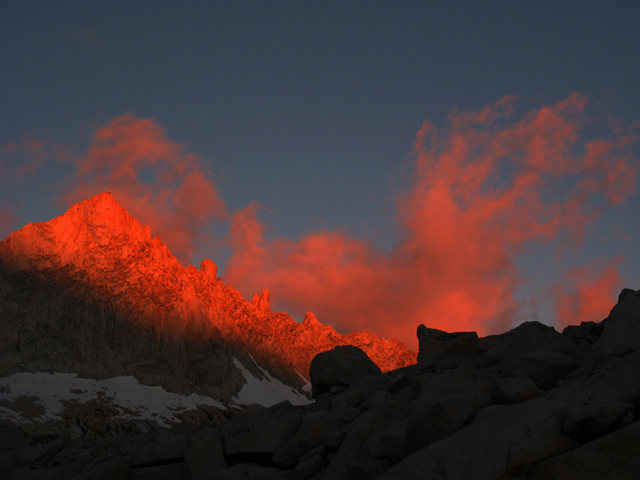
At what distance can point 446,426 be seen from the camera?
10.2 meters

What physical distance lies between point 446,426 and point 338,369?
9471 millimetres

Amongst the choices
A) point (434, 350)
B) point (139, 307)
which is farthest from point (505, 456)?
point (139, 307)

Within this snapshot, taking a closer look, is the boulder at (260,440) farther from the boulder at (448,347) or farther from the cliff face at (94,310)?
the cliff face at (94,310)

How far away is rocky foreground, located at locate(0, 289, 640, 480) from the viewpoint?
8.54 m

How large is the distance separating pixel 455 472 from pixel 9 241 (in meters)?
195

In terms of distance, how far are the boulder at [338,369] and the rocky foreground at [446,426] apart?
0.04 m

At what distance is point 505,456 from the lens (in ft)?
28.1

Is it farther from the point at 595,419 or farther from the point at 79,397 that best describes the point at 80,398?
the point at 595,419

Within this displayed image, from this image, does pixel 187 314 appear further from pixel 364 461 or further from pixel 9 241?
pixel 364 461

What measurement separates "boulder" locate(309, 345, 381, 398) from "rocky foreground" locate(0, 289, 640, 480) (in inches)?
1.6

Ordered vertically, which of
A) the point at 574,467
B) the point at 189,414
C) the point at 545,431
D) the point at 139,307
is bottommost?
the point at 574,467

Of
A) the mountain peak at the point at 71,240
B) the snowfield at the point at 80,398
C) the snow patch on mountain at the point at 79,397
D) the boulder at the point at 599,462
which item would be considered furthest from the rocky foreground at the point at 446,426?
the mountain peak at the point at 71,240

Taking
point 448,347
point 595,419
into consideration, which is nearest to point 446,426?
point 595,419

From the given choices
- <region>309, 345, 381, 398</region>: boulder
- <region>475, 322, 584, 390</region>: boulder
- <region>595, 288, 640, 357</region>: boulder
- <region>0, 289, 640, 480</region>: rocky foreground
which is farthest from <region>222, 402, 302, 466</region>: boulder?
<region>595, 288, 640, 357</region>: boulder
